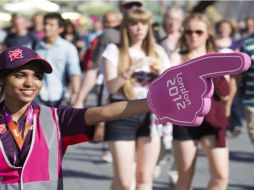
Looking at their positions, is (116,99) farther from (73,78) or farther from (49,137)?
(49,137)

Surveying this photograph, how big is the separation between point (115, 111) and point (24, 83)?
0.43 metres

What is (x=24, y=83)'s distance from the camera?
3652mm

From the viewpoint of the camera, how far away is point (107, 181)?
816 centimetres

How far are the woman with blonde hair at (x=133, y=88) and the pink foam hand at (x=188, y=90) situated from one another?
7.57ft

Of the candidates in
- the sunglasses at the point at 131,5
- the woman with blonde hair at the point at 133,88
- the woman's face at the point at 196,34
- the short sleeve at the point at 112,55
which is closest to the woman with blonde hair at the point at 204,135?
the woman's face at the point at 196,34

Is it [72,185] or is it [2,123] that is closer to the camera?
[2,123]

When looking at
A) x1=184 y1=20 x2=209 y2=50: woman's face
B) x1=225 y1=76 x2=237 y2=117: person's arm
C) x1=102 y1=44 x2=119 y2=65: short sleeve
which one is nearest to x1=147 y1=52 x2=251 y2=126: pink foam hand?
x1=102 y1=44 x2=119 y2=65: short sleeve

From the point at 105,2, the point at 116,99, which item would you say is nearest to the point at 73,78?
the point at 116,99

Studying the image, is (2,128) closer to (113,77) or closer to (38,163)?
(38,163)

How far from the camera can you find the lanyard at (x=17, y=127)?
3.62 metres

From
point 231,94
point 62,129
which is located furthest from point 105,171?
point 62,129

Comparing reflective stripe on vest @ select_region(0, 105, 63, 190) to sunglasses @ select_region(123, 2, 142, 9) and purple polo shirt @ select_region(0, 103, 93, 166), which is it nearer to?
purple polo shirt @ select_region(0, 103, 93, 166)

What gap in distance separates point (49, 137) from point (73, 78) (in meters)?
4.13

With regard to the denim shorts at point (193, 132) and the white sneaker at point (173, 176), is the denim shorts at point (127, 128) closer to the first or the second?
the denim shorts at point (193, 132)
